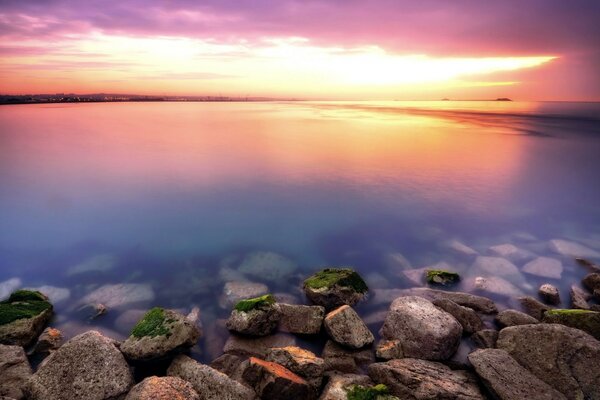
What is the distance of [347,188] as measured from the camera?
67.7 feet

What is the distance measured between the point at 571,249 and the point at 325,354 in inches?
412

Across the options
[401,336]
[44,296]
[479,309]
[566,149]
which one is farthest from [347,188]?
[566,149]

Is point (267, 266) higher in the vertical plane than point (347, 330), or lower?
lower

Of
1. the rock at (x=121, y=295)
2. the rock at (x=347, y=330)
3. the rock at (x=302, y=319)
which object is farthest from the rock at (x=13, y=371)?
the rock at (x=347, y=330)

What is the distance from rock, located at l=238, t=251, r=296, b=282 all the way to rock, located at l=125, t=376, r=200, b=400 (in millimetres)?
4922

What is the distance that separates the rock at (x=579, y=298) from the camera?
8808mm

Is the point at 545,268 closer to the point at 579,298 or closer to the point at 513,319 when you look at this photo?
the point at 579,298

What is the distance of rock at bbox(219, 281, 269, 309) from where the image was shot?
9172mm

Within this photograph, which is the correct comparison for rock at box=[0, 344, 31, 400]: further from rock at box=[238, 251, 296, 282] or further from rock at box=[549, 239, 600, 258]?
rock at box=[549, 239, 600, 258]

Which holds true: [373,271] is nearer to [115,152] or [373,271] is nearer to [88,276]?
[88,276]

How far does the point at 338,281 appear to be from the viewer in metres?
9.05

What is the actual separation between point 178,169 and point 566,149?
1400 inches

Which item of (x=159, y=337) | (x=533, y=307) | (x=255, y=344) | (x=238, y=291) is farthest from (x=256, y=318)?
(x=533, y=307)

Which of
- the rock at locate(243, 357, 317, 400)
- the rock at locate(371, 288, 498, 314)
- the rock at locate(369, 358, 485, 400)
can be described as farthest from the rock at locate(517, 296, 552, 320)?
the rock at locate(243, 357, 317, 400)
